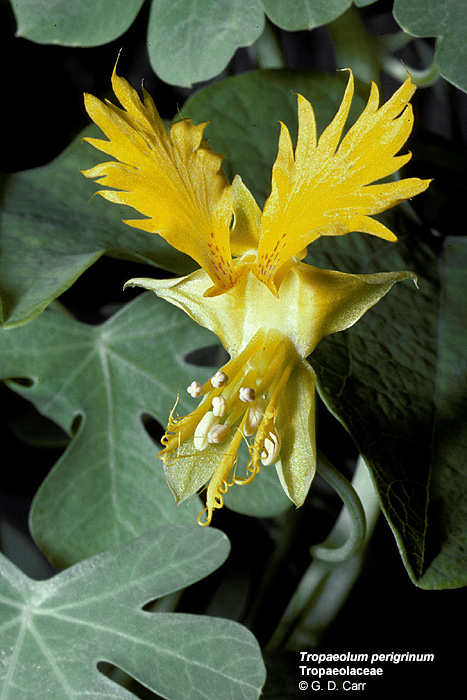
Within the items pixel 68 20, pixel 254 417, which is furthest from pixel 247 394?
pixel 68 20

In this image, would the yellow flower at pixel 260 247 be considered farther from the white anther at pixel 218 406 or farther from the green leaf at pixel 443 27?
the green leaf at pixel 443 27

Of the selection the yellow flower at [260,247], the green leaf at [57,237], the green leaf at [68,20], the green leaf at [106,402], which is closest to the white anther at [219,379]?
the yellow flower at [260,247]

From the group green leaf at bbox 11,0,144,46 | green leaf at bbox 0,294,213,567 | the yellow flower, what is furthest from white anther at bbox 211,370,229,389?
green leaf at bbox 11,0,144,46

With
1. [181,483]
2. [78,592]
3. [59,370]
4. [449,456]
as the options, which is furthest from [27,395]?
[449,456]

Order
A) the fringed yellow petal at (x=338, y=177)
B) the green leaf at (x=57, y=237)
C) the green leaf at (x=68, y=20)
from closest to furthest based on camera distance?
the fringed yellow petal at (x=338, y=177) → the green leaf at (x=57, y=237) → the green leaf at (x=68, y=20)

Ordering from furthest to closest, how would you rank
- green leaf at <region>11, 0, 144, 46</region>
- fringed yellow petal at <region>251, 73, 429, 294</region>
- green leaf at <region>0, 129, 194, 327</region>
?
green leaf at <region>11, 0, 144, 46</region>
green leaf at <region>0, 129, 194, 327</region>
fringed yellow petal at <region>251, 73, 429, 294</region>

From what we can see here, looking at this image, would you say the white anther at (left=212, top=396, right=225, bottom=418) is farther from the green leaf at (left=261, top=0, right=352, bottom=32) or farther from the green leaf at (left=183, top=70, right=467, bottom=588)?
the green leaf at (left=261, top=0, right=352, bottom=32)

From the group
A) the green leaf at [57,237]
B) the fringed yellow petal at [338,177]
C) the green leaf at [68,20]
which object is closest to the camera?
the fringed yellow petal at [338,177]
